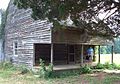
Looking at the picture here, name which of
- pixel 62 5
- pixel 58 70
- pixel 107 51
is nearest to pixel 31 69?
pixel 58 70

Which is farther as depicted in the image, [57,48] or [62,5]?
[57,48]

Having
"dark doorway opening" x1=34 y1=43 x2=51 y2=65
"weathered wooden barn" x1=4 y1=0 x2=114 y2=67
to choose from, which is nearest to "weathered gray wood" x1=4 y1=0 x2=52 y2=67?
"weathered wooden barn" x1=4 y1=0 x2=114 y2=67

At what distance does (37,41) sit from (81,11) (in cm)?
820

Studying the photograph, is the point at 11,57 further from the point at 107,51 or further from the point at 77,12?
the point at 107,51

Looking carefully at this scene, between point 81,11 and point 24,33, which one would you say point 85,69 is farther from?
point 81,11

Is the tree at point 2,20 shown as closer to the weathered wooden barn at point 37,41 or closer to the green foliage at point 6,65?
the weathered wooden barn at point 37,41

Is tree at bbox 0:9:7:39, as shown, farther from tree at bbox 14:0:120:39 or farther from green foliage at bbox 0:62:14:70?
tree at bbox 14:0:120:39

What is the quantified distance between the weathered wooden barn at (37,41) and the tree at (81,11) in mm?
Answer: 4340

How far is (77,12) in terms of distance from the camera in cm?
1425

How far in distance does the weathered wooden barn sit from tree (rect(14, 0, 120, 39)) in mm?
4340

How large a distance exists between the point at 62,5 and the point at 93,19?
388 centimetres

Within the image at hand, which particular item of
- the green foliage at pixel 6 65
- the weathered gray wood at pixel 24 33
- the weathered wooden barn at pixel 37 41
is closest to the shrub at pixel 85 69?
the weathered wooden barn at pixel 37 41

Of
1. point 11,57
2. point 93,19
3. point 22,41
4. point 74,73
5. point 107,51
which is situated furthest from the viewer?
point 107,51

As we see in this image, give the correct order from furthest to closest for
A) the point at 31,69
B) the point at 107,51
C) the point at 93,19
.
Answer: the point at 107,51, the point at 31,69, the point at 93,19
